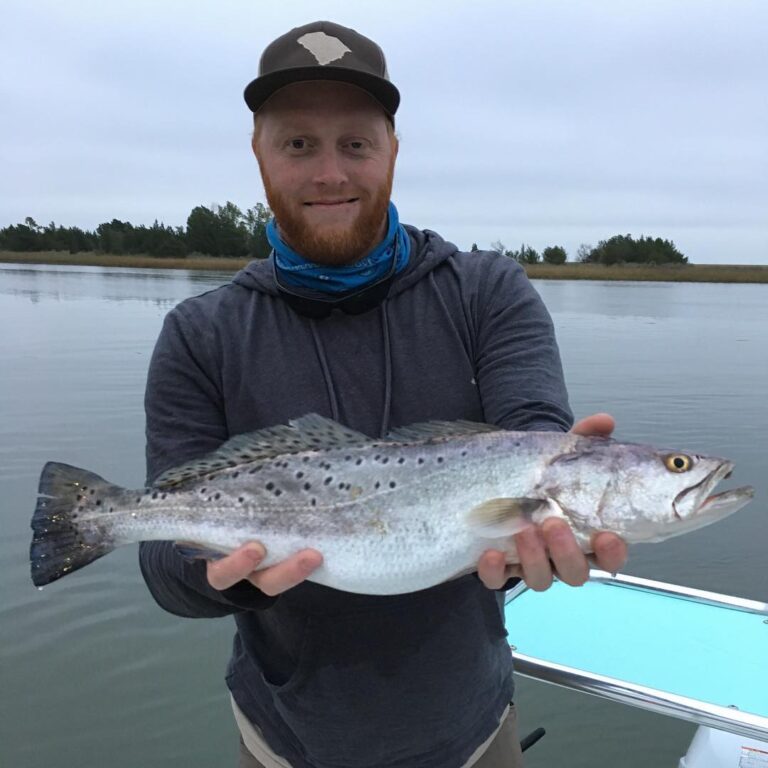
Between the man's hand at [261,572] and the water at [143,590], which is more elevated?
the man's hand at [261,572]

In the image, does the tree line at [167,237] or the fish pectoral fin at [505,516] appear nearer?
Result: the fish pectoral fin at [505,516]

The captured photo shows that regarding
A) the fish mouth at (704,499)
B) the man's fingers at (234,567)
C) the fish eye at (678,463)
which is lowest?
the man's fingers at (234,567)

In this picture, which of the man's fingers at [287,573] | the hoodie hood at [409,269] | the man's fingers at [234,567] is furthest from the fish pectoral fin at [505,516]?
the hoodie hood at [409,269]

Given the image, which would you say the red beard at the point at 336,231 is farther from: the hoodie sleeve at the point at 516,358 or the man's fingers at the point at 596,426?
the man's fingers at the point at 596,426

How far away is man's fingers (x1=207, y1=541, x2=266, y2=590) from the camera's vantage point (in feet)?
8.63

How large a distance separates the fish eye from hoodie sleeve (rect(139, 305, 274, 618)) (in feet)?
5.98

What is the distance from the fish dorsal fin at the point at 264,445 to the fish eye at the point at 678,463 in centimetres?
116

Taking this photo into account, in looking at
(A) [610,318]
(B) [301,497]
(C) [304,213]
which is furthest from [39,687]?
(A) [610,318]

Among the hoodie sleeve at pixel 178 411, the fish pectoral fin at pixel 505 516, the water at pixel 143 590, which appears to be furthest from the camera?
the water at pixel 143 590

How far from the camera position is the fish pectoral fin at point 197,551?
288 centimetres

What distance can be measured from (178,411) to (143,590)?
5.71 m

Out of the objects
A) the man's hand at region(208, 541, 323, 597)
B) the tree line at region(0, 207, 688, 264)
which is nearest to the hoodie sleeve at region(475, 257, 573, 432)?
the man's hand at region(208, 541, 323, 597)

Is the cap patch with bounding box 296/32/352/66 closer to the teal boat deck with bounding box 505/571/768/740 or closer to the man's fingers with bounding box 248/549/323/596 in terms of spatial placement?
the man's fingers with bounding box 248/549/323/596

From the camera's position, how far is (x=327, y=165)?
2930 millimetres
